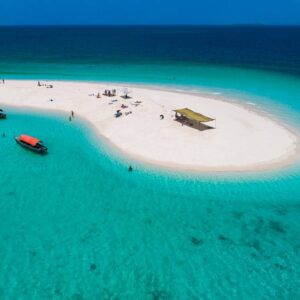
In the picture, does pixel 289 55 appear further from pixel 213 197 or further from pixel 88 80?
pixel 213 197

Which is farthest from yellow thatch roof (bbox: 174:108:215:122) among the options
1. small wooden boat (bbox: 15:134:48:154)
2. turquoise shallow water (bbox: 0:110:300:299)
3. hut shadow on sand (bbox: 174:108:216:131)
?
small wooden boat (bbox: 15:134:48:154)

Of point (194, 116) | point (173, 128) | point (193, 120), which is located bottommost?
point (173, 128)

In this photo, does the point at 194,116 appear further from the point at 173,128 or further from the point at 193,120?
the point at 173,128

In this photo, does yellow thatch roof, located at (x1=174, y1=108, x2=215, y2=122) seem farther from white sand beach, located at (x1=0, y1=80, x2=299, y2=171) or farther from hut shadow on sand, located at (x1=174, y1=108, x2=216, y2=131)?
white sand beach, located at (x1=0, y1=80, x2=299, y2=171)

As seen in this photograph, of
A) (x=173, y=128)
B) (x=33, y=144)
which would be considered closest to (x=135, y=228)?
(x=33, y=144)

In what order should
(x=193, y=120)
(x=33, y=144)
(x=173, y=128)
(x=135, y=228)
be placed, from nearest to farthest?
(x=135, y=228) → (x=33, y=144) → (x=173, y=128) → (x=193, y=120)

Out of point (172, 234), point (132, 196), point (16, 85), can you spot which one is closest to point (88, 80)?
point (16, 85)
